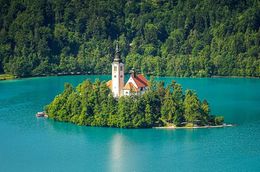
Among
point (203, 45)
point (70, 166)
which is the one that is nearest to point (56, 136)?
point (70, 166)

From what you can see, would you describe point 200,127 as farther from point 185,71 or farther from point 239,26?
point 239,26

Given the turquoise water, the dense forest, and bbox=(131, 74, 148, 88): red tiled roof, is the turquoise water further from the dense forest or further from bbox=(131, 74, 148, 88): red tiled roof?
the dense forest

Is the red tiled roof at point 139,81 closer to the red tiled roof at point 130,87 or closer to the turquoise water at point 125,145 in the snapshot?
the red tiled roof at point 130,87

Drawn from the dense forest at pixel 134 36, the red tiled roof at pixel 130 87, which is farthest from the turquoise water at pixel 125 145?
the dense forest at pixel 134 36

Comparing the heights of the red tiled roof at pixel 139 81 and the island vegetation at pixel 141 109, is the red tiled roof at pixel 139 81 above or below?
above

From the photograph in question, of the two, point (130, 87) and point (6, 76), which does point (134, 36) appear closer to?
point (6, 76)

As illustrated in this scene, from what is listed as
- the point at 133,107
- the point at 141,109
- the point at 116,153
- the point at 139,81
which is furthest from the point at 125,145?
the point at 139,81

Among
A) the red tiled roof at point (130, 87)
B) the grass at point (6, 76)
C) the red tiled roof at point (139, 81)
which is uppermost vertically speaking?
the red tiled roof at point (139, 81)
